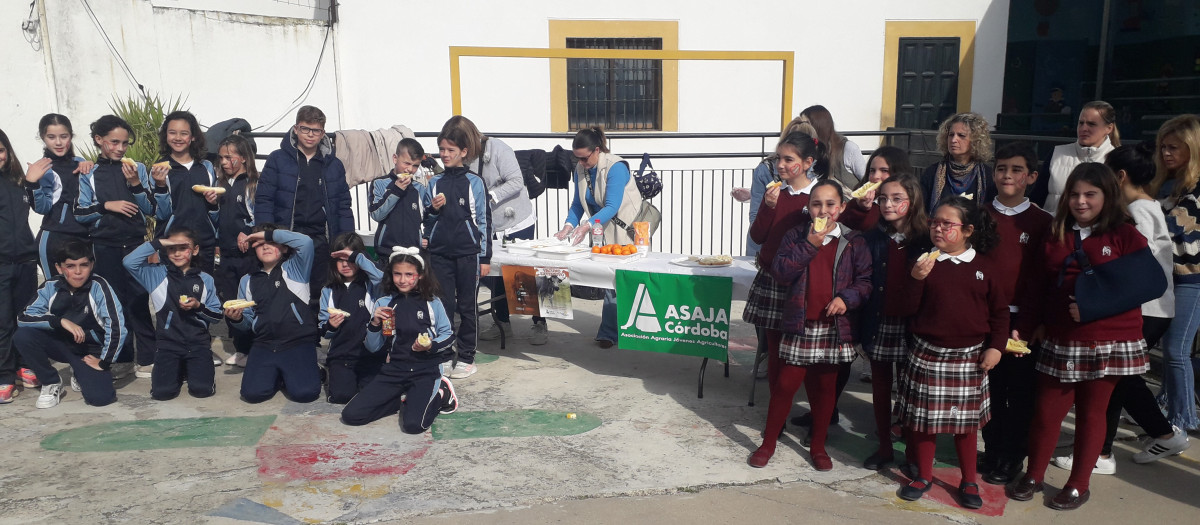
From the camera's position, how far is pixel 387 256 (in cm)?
588

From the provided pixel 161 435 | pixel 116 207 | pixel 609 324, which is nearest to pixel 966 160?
pixel 609 324

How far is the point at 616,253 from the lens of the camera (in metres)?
5.95

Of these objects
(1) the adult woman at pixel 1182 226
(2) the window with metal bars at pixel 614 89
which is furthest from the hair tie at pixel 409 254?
(2) the window with metal bars at pixel 614 89

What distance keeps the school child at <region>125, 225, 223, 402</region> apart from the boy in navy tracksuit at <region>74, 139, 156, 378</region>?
319 millimetres

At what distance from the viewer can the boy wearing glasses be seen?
589 cm

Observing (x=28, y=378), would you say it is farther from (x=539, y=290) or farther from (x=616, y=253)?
(x=616, y=253)

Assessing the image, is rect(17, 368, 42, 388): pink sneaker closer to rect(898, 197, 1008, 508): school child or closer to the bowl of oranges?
the bowl of oranges

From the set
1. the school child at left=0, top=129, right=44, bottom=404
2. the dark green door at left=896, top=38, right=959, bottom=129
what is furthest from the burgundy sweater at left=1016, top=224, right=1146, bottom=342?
the dark green door at left=896, top=38, right=959, bottom=129

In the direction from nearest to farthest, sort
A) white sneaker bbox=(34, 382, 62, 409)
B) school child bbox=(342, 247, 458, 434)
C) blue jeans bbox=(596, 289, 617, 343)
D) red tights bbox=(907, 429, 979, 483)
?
red tights bbox=(907, 429, 979, 483) < school child bbox=(342, 247, 458, 434) < white sneaker bbox=(34, 382, 62, 409) < blue jeans bbox=(596, 289, 617, 343)

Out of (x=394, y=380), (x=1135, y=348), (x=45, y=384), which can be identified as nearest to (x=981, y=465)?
(x=1135, y=348)

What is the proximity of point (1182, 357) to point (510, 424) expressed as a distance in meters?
3.54

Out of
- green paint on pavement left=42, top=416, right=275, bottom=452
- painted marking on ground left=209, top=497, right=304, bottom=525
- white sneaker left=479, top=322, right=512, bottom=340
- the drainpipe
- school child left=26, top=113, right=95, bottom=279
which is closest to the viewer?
painted marking on ground left=209, top=497, right=304, bottom=525

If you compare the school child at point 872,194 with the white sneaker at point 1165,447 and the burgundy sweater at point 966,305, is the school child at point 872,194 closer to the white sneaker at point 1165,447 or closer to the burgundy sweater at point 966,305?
the burgundy sweater at point 966,305

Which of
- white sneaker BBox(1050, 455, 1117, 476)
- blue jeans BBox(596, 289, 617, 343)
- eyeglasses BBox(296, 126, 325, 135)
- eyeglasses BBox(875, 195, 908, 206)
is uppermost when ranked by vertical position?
eyeglasses BBox(296, 126, 325, 135)
